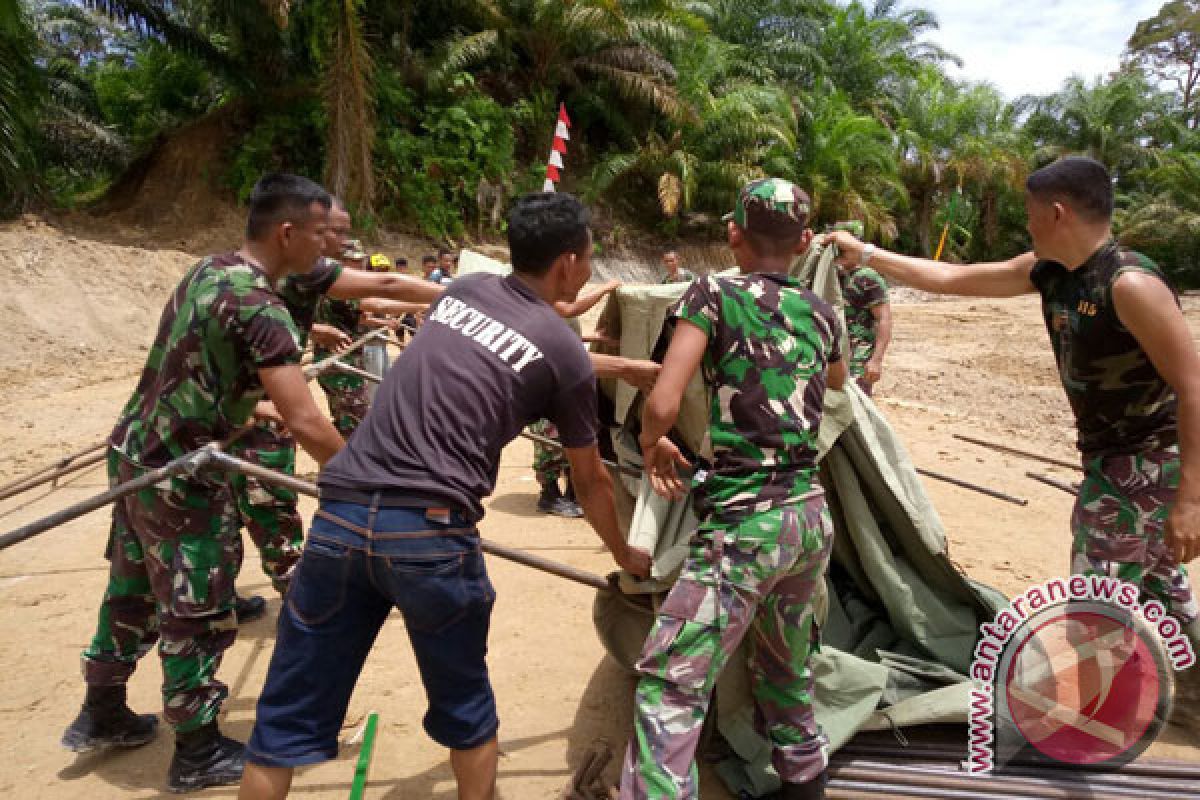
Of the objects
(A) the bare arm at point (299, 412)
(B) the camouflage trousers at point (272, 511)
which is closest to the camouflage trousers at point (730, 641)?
(A) the bare arm at point (299, 412)

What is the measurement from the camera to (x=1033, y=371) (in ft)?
47.2

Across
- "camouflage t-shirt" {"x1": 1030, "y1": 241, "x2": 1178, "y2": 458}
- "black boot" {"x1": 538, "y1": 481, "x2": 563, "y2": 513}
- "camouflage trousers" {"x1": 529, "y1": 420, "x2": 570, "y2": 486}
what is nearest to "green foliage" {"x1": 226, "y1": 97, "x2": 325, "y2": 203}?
"camouflage trousers" {"x1": 529, "y1": 420, "x2": 570, "y2": 486}

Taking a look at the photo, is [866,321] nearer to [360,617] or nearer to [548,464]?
[548,464]

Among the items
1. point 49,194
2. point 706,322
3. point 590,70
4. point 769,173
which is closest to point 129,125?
point 49,194

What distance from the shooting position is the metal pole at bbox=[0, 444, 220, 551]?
8.07ft

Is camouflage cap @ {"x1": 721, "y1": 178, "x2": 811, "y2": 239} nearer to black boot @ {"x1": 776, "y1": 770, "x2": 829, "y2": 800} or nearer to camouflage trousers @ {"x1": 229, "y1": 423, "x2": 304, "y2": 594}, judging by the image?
black boot @ {"x1": 776, "y1": 770, "x2": 829, "y2": 800}

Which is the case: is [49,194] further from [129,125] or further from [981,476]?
[981,476]

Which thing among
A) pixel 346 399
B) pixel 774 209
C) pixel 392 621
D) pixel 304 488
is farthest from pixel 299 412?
pixel 346 399

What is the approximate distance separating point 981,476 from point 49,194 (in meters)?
19.5

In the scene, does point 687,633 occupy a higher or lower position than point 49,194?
lower

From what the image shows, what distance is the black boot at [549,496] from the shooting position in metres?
6.47

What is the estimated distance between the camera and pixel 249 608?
442 cm

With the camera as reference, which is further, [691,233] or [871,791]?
[691,233]

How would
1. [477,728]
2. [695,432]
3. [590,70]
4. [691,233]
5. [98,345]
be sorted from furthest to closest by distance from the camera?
[691,233] → [590,70] → [98,345] → [695,432] → [477,728]
